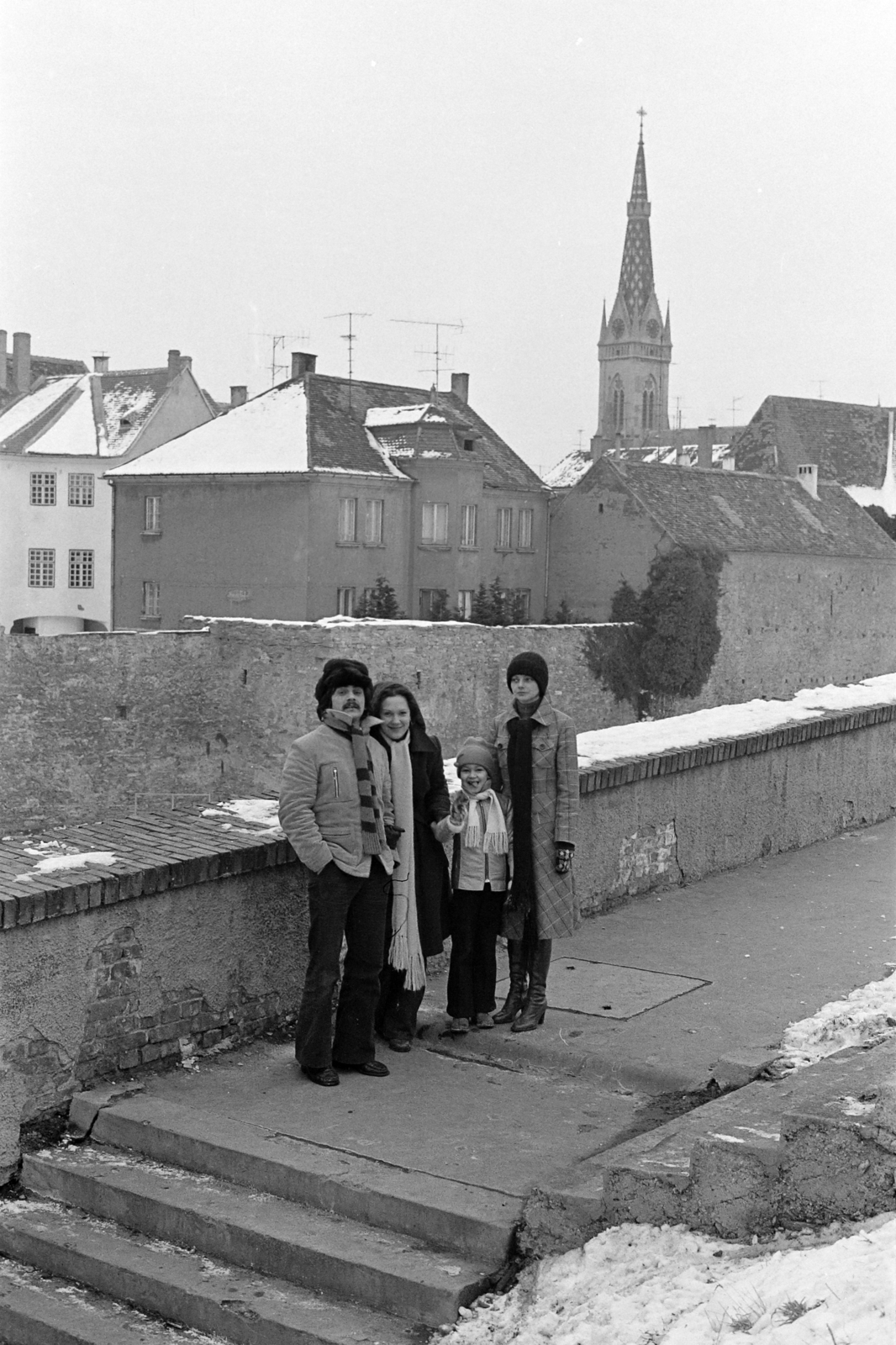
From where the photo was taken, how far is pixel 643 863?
29.2 ft

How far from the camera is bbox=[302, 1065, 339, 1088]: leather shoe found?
5730mm

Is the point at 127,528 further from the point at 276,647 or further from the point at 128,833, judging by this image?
the point at 128,833

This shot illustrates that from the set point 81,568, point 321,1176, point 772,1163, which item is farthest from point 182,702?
point 772,1163

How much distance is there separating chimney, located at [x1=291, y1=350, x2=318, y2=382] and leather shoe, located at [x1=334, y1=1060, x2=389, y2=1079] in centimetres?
3860

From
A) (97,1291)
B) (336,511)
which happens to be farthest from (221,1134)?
(336,511)

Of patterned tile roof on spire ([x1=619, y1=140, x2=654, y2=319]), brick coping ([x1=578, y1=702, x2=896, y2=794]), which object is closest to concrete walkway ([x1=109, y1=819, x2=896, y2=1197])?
brick coping ([x1=578, y1=702, x2=896, y2=794])

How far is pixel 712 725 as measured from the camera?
10.1 metres

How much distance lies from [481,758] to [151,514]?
118 feet

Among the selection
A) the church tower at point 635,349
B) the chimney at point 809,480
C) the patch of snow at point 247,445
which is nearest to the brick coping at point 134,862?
the patch of snow at point 247,445

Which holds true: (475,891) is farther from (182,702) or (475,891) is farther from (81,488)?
(81,488)

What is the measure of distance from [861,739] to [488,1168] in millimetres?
7217

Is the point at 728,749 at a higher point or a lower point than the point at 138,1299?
higher

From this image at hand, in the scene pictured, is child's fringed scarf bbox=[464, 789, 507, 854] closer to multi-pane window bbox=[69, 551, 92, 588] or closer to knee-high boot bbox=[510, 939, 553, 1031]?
knee-high boot bbox=[510, 939, 553, 1031]

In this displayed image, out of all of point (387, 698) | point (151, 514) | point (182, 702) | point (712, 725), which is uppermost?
point (151, 514)
